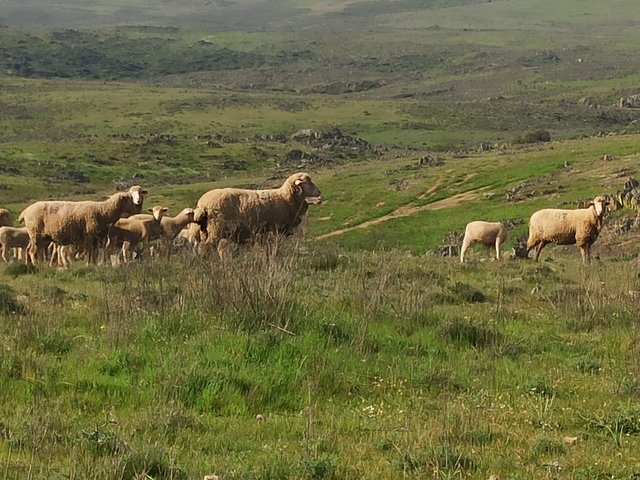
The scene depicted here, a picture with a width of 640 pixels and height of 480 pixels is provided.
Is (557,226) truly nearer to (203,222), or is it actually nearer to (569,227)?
(569,227)

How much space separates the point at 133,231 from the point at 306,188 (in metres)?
6.06

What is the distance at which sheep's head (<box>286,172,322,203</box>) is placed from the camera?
21.6 m

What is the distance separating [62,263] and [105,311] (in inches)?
484

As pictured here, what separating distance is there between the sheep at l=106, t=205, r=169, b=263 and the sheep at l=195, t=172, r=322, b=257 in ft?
10.0

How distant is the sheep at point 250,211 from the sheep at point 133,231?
10.0ft

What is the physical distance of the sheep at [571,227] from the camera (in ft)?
81.4

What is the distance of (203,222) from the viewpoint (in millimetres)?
21469

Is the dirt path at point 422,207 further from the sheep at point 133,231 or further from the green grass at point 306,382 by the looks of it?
the green grass at point 306,382

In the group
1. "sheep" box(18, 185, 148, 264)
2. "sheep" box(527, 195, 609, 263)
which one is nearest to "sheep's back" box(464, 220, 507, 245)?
"sheep" box(527, 195, 609, 263)

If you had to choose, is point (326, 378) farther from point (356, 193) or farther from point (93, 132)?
point (93, 132)

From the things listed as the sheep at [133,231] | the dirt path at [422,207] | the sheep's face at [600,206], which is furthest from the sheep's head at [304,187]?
the dirt path at [422,207]

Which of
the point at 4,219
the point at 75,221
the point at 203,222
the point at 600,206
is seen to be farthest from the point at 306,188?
the point at 4,219

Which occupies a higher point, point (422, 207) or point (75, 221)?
point (75, 221)

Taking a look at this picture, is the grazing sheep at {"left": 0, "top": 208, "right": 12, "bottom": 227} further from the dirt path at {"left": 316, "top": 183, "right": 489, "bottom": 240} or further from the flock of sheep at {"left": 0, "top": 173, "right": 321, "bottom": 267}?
the dirt path at {"left": 316, "top": 183, "right": 489, "bottom": 240}
